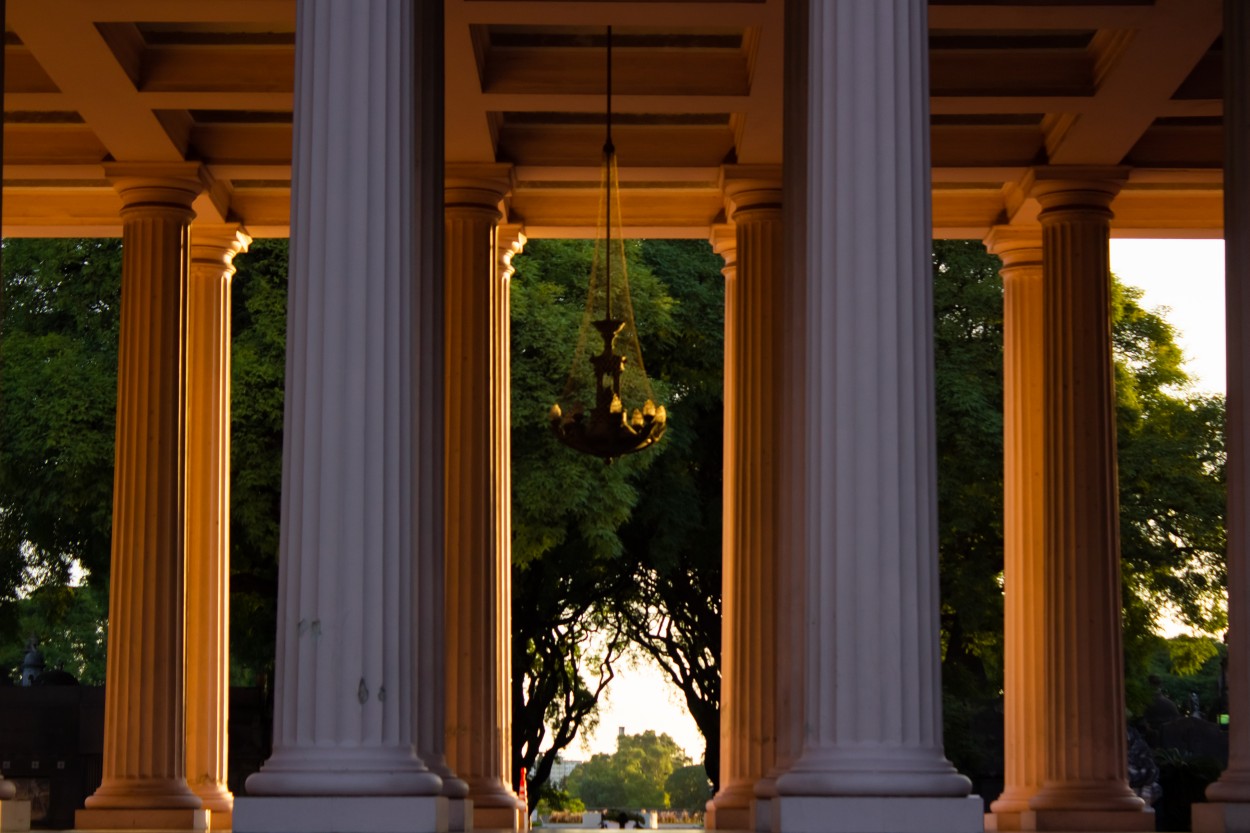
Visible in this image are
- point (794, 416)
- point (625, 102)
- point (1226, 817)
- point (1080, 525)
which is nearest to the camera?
point (1226, 817)

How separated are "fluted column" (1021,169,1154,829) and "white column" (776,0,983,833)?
32.9 m

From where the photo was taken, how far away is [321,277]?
49656 mm

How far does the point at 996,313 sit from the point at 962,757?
29.3 metres

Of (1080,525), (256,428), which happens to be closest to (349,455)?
(1080,525)

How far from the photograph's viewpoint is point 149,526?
271 feet

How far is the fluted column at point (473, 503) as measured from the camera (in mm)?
76938

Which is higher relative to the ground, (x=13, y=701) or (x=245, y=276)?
(x=245, y=276)

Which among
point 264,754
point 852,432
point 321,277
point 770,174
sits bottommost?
point 264,754

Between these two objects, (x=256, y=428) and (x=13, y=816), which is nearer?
(x=13, y=816)

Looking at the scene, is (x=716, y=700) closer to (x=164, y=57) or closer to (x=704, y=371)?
(x=704, y=371)

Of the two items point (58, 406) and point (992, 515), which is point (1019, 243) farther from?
point (58, 406)

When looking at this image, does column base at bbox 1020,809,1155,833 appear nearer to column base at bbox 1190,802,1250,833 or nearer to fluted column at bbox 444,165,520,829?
fluted column at bbox 444,165,520,829

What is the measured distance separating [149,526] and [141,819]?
36.9 feet

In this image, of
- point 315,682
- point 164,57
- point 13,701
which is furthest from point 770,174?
point 13,701
